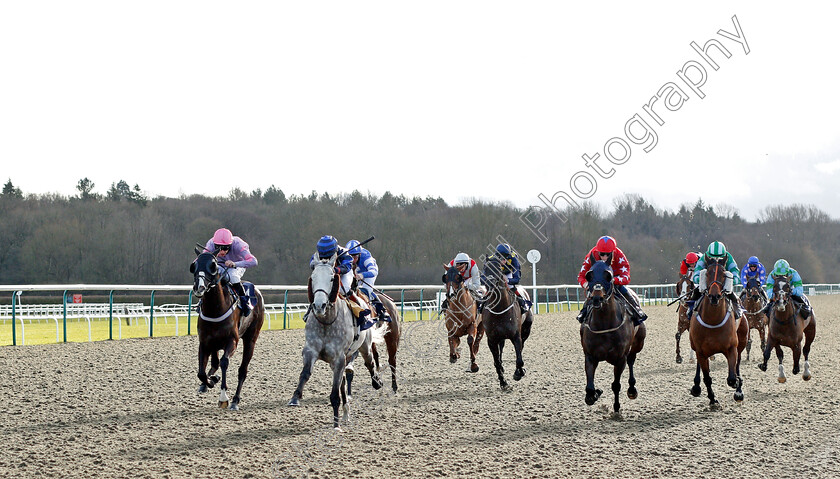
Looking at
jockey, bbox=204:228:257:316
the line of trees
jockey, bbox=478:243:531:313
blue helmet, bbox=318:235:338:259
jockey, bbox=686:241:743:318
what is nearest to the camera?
blue helmet, bbox=318:235:338:259

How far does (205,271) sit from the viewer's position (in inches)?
293

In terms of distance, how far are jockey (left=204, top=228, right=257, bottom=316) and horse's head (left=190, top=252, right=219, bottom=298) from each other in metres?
0.26

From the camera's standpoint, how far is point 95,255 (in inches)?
1886

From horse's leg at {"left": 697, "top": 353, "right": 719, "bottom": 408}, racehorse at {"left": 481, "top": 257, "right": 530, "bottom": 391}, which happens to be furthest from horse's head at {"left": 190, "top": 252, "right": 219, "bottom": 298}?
horse's leg at {"left": 697, "top": 353, "right": 719, "bottom": 408}

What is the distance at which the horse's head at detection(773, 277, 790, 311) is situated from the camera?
10.1 metres

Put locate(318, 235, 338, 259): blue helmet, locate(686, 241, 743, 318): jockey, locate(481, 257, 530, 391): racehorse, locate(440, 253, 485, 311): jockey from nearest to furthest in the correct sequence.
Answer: locate(318, 235, 338, 259): blue helmet
locate(686, 241, 743, 318): jockey
locate(481, 257, 530, 391): racehorse
locate(440, 253, 485, 311): jockey

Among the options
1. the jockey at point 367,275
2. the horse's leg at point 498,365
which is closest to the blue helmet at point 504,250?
the horse's leg at point 498,365

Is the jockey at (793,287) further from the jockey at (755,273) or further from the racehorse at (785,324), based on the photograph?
the jockey at (755,273)

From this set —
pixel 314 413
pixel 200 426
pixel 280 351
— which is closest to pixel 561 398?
pixel 314 413

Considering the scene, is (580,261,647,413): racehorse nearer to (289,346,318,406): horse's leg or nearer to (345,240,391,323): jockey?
(345,240,391,323): jockey

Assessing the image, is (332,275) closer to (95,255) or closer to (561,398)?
(561,398)

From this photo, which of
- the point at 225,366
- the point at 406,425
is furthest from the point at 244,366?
the point at 406,425

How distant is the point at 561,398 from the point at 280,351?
614 centimetres

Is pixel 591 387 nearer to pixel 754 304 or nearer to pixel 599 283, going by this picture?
pixel 599 283
